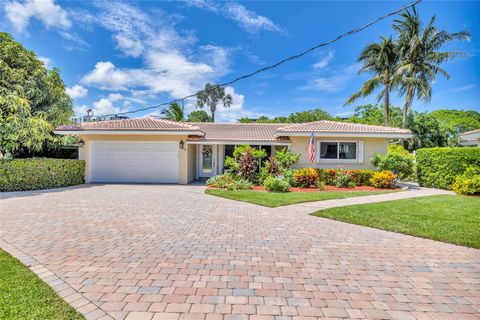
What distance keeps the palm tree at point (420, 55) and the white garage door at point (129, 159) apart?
938 inches

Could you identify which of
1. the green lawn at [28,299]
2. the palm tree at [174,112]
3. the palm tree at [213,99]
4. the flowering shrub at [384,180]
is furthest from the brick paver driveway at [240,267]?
the palm tree at [213,99]

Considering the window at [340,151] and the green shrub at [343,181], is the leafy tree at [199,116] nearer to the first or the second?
the window at [340,151]

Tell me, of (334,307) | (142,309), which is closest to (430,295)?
(334,307)

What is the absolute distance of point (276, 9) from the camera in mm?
12539

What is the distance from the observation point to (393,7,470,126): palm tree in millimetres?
24969

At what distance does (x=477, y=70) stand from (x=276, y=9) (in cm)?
1685

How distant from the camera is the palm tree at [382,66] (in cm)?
2608

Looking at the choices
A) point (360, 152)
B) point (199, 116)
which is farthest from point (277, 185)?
point (199, 116)

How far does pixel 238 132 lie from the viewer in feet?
66.3

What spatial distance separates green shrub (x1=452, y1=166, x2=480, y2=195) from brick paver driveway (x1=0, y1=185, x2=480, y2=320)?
8713mm

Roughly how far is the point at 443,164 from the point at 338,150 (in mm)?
Result: 5504

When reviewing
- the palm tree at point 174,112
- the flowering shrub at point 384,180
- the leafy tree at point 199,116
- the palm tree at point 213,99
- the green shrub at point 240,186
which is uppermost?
the palm tree at point 213,99

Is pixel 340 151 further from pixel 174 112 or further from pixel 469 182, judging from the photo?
pixel 174 112

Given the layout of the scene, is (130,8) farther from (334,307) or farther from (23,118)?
(334,307)
